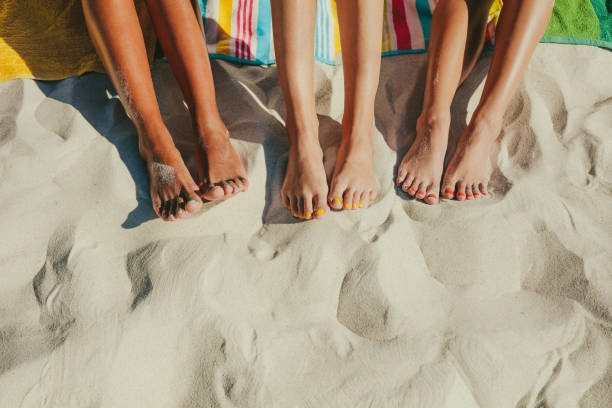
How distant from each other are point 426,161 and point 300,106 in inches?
20.1

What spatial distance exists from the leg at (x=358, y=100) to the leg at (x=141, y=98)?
0.52 meters

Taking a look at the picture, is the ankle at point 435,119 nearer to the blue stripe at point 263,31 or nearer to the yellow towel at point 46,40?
the blue stripe at point 263,31

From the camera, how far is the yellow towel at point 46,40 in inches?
64.4

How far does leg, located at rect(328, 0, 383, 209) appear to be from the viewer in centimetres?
133

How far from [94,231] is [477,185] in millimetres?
1338

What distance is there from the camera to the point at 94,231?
1261 millimetres

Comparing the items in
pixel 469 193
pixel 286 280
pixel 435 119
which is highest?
pixel 435 119

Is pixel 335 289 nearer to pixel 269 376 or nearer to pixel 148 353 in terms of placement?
pixel 269 376

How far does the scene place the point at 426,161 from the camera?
145 cm

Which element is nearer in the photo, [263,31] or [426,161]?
[426,161]

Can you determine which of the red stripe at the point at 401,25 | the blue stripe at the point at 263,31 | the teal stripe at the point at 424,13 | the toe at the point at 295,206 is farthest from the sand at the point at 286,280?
the teal stripe at the point at 424,13

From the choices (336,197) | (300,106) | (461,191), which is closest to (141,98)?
(300,106)

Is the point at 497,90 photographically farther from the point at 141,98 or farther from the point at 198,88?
the point at 141,98

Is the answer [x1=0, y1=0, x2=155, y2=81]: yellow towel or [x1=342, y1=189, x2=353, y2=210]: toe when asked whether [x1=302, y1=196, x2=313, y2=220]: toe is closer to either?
[x1=342, y1=189, x2=353, y2=210]: toe
